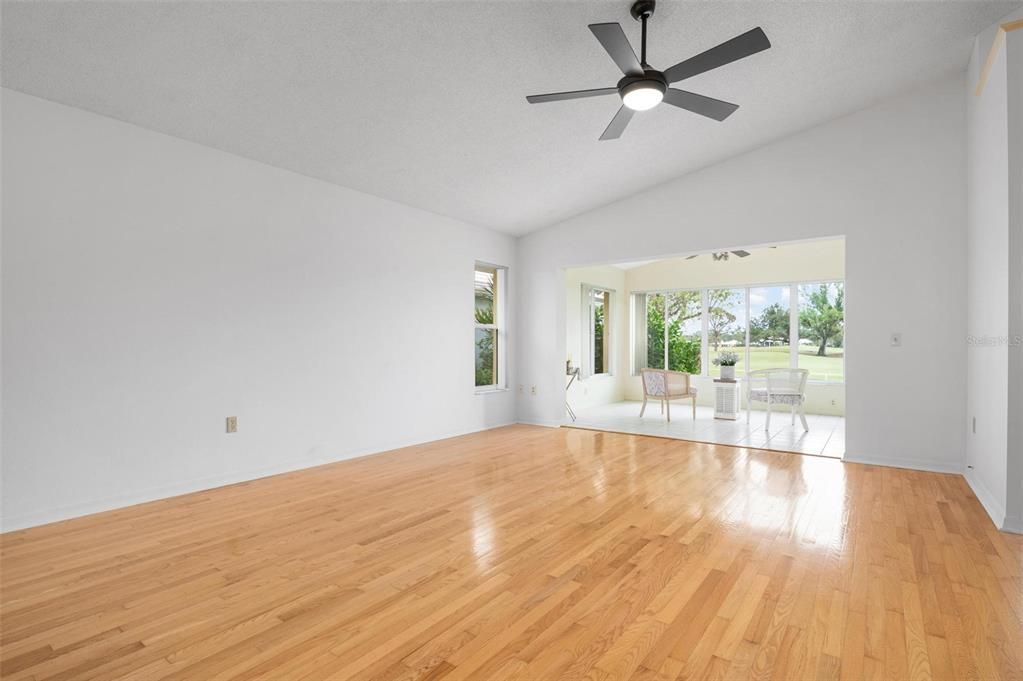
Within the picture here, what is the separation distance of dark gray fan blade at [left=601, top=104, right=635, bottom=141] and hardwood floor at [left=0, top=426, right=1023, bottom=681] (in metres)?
2.56

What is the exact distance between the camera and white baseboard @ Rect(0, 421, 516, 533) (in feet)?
10.1

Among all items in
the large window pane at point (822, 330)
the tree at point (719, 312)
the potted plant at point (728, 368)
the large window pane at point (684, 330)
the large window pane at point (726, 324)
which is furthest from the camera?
the large window pane at point (684, 330)

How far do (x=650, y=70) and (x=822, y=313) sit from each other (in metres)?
7.07

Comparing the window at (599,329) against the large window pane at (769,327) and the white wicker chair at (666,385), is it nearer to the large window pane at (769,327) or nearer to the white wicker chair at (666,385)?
the white wicker chair at (666,385)

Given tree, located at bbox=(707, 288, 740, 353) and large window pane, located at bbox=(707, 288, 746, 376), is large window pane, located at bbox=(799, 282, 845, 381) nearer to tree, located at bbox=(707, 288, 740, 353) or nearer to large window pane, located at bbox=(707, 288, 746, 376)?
large window pane, located at bbox=(707, 288, 746, 376)

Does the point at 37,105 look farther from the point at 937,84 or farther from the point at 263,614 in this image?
the point at 937,84

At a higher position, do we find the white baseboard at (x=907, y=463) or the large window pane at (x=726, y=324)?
the large window pane at (x=726, y=324)

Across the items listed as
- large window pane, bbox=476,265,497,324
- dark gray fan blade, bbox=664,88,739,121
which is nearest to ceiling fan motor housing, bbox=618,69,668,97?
dark gray fan blade, bbox=664,88,739,121

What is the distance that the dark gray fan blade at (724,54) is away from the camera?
2.54 m

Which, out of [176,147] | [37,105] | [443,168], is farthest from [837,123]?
[37,105]

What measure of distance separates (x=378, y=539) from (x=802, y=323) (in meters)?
8.06

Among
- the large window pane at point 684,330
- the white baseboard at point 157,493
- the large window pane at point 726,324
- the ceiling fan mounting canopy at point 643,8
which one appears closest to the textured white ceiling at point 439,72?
the ceiling fan mounting canopy at point 643,8

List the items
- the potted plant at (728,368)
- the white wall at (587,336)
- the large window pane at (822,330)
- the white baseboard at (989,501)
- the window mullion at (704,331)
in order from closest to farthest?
the white baseboard at (989,501), the potted plant at (728,368), the large window pane at (822,330), the white wall at (587,336), the window mullion at (704,331)

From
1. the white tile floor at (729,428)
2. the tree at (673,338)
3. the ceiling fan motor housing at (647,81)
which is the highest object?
the ceiling fan motor housing at (647,81)
